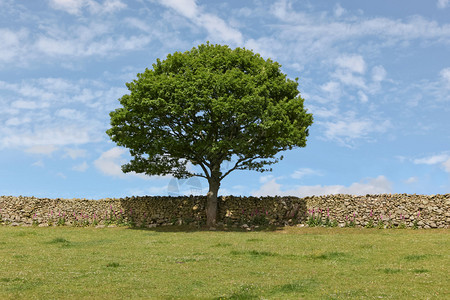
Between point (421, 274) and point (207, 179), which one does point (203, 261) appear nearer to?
point (421, 274)

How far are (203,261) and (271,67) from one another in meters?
25.3

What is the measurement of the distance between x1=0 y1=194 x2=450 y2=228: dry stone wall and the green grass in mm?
11171

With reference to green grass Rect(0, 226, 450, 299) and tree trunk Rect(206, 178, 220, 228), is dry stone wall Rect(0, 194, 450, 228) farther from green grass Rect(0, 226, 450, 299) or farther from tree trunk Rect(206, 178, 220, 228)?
green grass Rect(0, 226, 450, 299)

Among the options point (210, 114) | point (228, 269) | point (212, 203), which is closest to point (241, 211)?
point (212, 203)

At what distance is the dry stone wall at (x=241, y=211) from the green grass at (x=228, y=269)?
11171mm

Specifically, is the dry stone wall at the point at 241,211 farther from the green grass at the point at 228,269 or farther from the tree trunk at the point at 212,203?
the green grass at the point at 228,269

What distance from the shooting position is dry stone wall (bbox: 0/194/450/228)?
36.8 metres

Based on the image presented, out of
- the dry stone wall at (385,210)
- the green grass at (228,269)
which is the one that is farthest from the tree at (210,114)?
the green grass at (228,269)

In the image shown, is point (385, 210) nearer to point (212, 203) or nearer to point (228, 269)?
point (212, 203)

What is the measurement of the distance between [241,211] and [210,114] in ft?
37.5

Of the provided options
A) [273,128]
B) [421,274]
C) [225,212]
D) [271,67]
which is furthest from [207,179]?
[421,274]

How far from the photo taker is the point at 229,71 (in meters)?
37.0

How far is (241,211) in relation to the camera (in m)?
41.7

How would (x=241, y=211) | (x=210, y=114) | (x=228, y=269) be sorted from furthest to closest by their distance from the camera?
1. (x=241, y=211)
2. (x=210, y=114)
3. (x=228, y=269)
